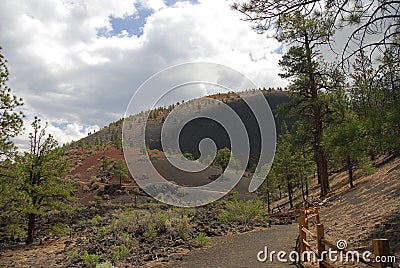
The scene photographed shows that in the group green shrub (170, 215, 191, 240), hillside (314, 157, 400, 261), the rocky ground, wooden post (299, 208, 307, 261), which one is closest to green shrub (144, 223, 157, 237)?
the rocky ground

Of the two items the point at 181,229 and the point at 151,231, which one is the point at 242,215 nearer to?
the point at 181,229

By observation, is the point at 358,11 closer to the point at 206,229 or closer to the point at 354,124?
the point at 354,124

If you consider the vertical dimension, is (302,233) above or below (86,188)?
below

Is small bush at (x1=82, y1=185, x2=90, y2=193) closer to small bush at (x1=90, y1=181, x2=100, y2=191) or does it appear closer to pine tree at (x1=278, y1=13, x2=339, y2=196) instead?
small bush at (x1=90, y1=181, x2=100, y2=191)

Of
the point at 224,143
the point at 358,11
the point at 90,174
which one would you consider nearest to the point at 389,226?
the point at 358,11

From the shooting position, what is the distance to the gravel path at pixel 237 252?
8.79 m

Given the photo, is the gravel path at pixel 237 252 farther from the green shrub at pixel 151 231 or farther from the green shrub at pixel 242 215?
the green shrub at pixel 242 215

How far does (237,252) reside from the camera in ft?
33.6

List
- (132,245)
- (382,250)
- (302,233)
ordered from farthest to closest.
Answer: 1. (132,245)
2. (302,233)
3. (382,250)

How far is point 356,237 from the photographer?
8.74m

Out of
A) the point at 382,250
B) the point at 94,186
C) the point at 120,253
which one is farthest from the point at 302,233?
the point at 94,186

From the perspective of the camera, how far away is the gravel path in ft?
28.8

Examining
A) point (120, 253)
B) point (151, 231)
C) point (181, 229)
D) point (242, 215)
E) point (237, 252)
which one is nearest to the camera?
point (237, 252)

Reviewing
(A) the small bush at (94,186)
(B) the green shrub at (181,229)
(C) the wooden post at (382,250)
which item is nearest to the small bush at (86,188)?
(A) the small bush at (94,186)
